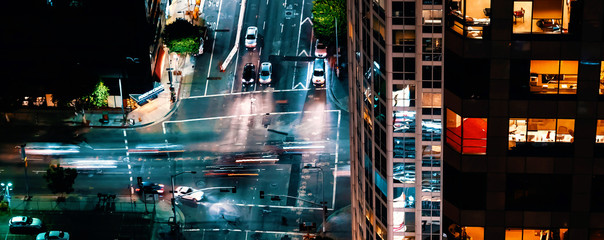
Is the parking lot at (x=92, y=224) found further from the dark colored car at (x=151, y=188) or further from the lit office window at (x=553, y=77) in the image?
the lit office window at (x=553, y=77)

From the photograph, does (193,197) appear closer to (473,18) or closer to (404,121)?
(404,121)

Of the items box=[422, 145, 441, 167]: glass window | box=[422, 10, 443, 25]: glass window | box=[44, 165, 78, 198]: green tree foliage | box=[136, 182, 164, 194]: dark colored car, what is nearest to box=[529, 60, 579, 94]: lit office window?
box=[422, 10, 443, 25]: glass window

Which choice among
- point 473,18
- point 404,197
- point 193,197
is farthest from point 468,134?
point 193,197

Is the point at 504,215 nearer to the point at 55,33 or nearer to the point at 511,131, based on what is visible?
the point at 511,131

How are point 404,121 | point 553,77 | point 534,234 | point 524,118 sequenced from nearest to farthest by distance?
point 553,77, point 524,118, point 534,234, point 404,121

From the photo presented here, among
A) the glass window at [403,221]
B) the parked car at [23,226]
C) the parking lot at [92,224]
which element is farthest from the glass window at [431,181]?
the parked car at [23,226]

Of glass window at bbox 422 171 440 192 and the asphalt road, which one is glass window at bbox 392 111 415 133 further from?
the asphalt road
